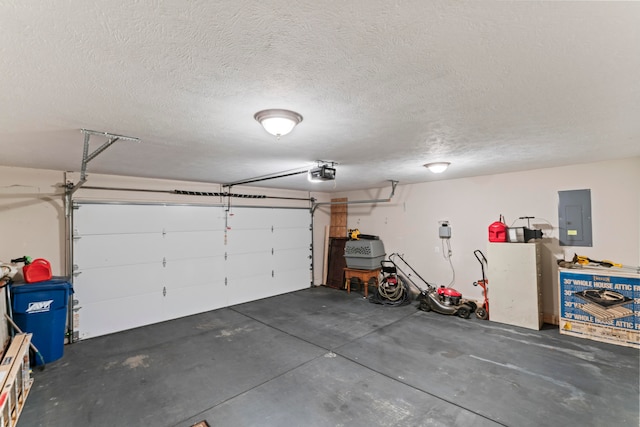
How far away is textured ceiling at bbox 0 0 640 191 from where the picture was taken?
1070 mm

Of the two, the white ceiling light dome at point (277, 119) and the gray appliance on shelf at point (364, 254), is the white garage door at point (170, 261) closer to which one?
the gray appliance on shelf at point (364, 254)

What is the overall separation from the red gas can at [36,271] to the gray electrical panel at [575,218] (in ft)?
23.9

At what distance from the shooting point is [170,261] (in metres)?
5.07

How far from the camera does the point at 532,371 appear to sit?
9.96 ft

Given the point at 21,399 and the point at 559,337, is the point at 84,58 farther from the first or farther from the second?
the point at 559,337

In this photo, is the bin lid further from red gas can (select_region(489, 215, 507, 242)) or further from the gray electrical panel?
the gray electrical panel

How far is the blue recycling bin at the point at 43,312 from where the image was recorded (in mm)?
3307

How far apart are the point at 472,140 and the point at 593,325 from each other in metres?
3.26

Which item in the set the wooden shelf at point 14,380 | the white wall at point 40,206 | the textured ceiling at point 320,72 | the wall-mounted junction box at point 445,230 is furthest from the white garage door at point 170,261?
the wall-mounted junction box at point 445,230

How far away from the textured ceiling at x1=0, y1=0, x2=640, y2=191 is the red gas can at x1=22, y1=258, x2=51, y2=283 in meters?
1.41

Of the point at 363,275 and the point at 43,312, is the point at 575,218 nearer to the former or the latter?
the point at 363,275

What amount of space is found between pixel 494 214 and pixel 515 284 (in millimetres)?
1286

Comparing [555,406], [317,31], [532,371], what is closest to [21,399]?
[317,31]

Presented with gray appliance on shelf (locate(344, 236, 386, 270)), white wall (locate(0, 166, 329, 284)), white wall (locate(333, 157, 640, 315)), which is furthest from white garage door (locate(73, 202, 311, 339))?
white wall (locate(333, 157, 640, 315))
